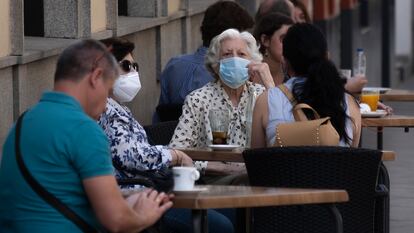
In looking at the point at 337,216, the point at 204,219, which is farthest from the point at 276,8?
the point at 337,216

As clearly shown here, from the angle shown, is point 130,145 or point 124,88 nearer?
point 130,145

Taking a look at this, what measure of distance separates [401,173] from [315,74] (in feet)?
21.9

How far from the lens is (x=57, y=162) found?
16.4ft

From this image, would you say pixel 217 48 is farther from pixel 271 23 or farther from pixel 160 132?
pixel 271 23

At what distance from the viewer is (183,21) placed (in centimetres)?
1393

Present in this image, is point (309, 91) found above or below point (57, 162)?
above

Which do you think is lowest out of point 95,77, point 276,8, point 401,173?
point 401,173

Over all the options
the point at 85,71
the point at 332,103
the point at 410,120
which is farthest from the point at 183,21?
the point at 85,71

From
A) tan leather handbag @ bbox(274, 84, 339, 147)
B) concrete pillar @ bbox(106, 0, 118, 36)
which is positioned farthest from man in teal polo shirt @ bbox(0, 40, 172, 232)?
concrete pillar @ bbox(106, 0, 118, 36)

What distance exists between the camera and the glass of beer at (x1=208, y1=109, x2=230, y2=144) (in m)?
7.61

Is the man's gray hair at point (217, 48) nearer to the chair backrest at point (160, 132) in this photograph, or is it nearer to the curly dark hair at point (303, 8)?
the chair backrest at point (160, 132)

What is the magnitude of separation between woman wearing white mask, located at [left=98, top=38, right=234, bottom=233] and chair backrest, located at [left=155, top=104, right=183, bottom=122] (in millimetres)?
2162

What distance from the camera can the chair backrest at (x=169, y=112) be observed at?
30.8 ft

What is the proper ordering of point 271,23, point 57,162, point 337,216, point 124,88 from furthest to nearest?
point 271,23 < point 124,88 < point 337,216 < point 57,162
